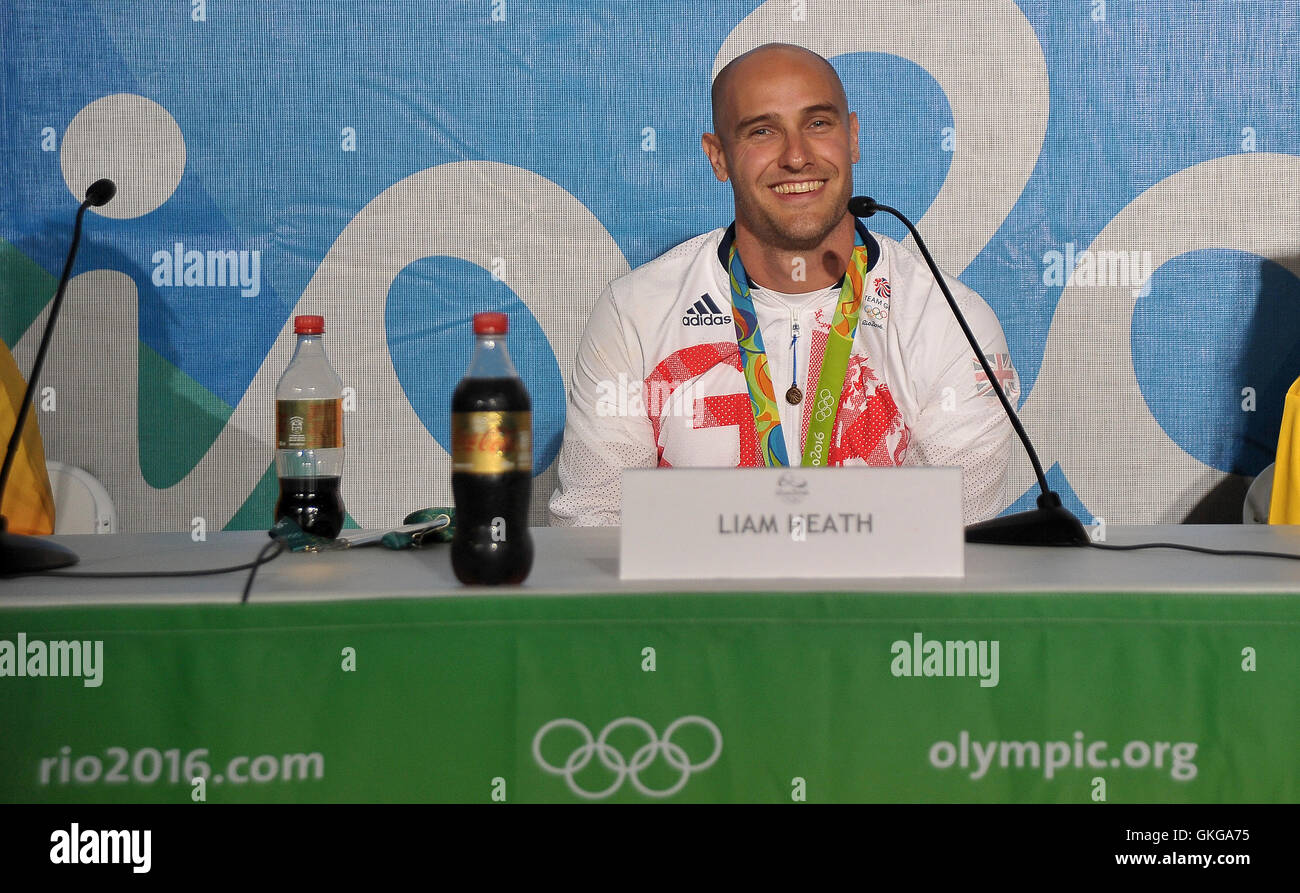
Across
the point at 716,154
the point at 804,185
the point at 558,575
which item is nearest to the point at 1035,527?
the point at 558,575

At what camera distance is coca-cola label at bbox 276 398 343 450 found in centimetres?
124

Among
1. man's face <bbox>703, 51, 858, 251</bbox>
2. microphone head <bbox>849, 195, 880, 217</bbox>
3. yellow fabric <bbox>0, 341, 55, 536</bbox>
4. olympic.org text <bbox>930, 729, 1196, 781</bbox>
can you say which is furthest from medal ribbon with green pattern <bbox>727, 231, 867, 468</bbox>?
yellow fabric <bbox>0, 341, 55, 536</bbox>

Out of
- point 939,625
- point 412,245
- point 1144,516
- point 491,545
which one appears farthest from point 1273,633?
point 412,245

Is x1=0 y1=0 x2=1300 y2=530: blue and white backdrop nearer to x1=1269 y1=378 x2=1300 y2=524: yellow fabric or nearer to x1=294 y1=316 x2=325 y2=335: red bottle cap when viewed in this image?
x1=1269 y1=378 x2=1300 y2=524: yellow fabric

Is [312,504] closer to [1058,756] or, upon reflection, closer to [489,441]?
[489,441]

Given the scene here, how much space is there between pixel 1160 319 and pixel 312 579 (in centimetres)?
206

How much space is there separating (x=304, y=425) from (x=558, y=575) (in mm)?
482

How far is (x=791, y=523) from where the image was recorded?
0.85 meters

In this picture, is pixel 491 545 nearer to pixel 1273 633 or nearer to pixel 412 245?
pixel 1273 633

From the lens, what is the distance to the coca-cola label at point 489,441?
2.76 feet

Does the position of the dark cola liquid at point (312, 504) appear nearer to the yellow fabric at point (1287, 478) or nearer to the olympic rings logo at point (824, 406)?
the olympic rings logo at point (824, 406)

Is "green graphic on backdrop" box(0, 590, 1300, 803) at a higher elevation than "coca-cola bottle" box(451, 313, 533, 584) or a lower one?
lower

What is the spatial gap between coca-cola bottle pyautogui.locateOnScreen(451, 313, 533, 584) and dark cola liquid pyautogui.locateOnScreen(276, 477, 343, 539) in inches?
16.7

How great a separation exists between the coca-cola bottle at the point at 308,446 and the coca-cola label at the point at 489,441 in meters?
0.41
